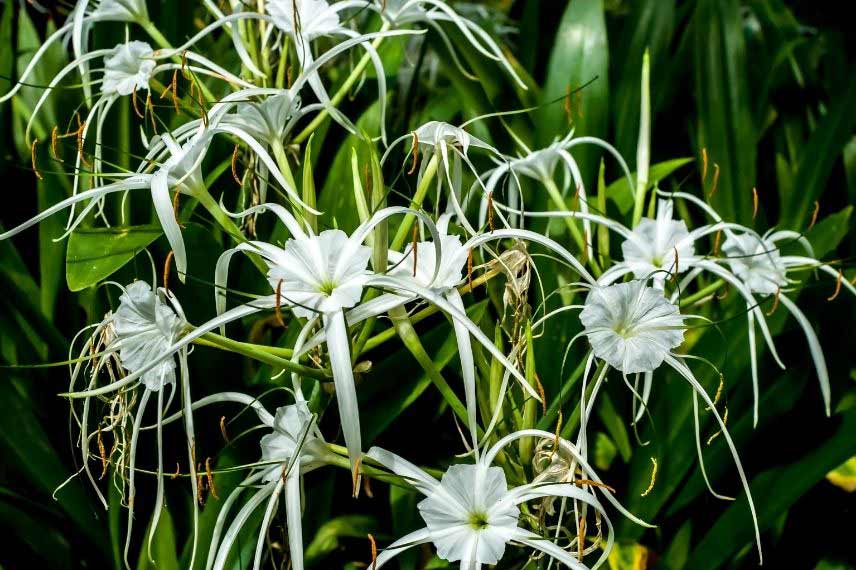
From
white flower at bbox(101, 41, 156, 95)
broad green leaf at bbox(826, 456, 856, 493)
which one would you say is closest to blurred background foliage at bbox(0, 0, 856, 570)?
broad green leaf at bbox(826, 456, 856, 493)

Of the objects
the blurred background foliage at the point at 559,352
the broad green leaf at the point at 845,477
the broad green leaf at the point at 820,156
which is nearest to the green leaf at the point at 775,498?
the blurred background foliage at the point at 559,352

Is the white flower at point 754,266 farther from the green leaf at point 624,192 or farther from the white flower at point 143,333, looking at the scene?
the white flower at point 143,333

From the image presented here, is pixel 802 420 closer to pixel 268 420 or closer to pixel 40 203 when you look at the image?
pixel 268 420

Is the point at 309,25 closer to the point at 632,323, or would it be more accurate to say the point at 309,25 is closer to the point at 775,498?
the point at 632,323

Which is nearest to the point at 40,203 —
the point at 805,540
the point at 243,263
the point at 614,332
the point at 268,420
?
the point at 243,263

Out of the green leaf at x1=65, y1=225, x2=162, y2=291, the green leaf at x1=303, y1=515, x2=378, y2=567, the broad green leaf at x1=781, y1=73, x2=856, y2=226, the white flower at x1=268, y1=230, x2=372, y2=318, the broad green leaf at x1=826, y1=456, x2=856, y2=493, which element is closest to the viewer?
the white flower at x1=268, y1=230, x2=372, y2=318

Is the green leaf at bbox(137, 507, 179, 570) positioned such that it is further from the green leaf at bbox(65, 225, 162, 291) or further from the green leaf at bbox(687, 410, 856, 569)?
the green leaf at bbox(687, 410, 856, 569)
